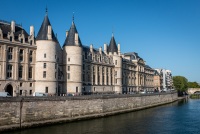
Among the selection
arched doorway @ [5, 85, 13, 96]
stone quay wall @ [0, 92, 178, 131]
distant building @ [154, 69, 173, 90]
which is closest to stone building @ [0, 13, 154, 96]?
arched doorway @ [5, 85, 13, 96]

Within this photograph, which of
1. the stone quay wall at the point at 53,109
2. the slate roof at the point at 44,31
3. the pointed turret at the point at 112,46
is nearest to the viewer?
the stone quay wall at the point at 53,109

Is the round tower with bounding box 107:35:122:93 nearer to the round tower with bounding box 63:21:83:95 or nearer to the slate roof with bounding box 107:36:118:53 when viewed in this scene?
the slate roof with bounding box 107:36:118:53

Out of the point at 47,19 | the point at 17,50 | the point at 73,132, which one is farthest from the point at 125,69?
the point at 73,132

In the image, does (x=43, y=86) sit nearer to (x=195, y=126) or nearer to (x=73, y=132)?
(x=73, y=132)

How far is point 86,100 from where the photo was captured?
46688 millimetres

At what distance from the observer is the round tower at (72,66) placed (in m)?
59.3

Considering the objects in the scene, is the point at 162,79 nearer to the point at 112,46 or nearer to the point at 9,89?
the point at 112,46

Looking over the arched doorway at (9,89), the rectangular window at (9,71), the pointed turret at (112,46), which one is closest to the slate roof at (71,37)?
the rectangular window at (9,71)

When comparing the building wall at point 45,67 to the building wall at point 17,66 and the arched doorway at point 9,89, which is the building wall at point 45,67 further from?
the arched doorway at point 9,89

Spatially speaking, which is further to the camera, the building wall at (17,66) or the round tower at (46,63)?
the round tower at (46,63)

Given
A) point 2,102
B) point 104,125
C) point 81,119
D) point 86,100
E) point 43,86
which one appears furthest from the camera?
point 43,86

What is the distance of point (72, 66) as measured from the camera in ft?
196

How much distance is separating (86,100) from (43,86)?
11165 mm

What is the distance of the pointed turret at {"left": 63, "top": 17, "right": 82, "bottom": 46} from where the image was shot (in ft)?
198
